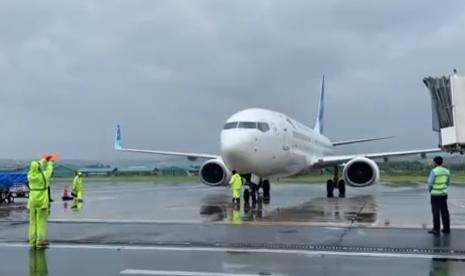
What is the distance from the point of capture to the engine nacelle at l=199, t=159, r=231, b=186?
25812 millimetres

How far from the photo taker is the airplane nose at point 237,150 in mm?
20641

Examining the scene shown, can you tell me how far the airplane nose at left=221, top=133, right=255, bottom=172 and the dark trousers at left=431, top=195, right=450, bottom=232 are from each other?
9110mm

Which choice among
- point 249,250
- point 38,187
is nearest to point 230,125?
point 38,187

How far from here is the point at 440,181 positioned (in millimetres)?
12391

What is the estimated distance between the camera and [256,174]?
872 inches

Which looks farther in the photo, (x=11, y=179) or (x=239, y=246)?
(x=11, y=179)

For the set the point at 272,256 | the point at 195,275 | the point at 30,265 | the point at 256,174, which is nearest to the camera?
the point at 195,275

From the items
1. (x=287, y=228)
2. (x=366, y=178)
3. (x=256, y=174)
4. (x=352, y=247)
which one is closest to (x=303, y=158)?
(x=366, y=178)

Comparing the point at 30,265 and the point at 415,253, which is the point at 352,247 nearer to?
the point at 415,253

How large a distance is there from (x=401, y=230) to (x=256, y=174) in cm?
999

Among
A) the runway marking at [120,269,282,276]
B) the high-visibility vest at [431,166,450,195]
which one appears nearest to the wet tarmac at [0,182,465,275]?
the runway marking at [120,269,282,276]

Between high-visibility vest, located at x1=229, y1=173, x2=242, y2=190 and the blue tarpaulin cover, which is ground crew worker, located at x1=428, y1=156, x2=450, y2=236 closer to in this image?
high-visibility vest, located at x1=229, y1=173, x2=242, y2=190

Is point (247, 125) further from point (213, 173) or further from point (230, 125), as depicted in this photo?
point (213, 173)

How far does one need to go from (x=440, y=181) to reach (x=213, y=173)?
1474 cm
